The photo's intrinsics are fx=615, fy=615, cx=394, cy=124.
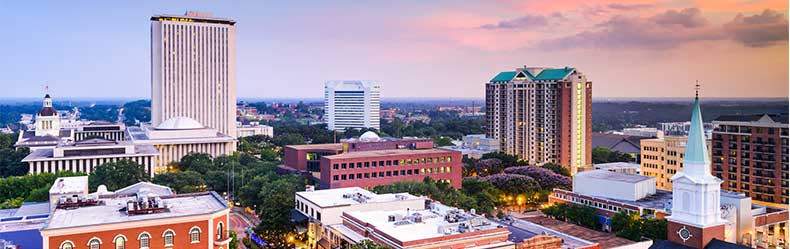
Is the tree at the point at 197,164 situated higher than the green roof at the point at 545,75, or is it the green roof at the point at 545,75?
the green roof at the point at 545,75

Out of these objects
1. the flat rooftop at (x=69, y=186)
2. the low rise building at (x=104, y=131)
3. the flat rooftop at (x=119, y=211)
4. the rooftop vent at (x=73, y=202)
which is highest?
the low rise building at (x=104, y=131)

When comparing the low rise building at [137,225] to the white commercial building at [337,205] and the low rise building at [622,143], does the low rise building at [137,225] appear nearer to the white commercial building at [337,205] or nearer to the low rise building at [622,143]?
the white commercial building at [337,205]

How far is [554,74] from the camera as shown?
73.9 metres

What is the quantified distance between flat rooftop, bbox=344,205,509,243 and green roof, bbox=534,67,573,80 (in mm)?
45038

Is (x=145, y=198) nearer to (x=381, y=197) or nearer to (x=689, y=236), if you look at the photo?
(x=381, y=197)

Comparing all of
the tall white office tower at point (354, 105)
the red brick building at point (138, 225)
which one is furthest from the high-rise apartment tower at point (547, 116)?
the tall white office tower at point (354, 105)

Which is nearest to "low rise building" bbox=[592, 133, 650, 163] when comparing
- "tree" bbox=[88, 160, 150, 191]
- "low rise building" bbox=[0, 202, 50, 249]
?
"tree" bbox=[88, 160, 150, 191]

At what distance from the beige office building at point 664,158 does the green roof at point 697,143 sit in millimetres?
34017

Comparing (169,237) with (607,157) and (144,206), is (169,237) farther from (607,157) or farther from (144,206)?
(607,157)

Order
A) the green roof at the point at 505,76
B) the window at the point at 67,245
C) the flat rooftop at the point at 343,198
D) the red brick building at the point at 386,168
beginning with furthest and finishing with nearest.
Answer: the green roof at the point at 505,76 → the red brick building at the point at 386,168 → the flat rooftop at the point at 343,198 → the window at the point at 67,245

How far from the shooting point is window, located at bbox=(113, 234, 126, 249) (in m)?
23.4

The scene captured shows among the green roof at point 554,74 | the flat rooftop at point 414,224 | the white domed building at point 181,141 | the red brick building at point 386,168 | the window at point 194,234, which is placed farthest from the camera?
the green roof at point 554,74

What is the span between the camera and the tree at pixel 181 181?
4706 cm

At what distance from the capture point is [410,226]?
92.1 feet
